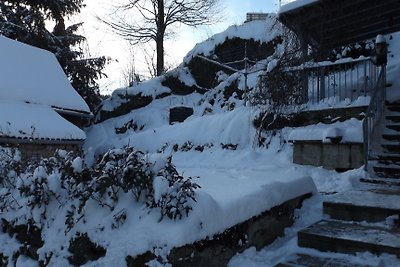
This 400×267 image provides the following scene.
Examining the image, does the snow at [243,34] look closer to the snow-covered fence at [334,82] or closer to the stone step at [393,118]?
the snow-covered fence at [334,82]

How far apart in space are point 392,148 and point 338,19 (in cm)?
379

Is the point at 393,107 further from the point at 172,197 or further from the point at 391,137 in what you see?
A: the point at 172,197

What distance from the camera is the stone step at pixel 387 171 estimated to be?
6.15m

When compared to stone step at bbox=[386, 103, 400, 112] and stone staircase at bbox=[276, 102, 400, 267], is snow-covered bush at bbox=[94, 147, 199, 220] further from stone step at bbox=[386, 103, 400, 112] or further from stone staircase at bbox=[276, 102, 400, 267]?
stone step at bbox=[386, 103, 400, 112]

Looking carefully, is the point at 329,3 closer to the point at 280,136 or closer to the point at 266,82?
the point at 266,82

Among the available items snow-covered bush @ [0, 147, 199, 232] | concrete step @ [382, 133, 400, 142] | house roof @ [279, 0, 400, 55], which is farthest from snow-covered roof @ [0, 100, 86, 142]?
concrete step @ [382, 133, 400, 142]

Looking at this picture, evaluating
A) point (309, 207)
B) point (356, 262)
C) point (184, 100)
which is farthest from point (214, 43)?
point (356, 262)

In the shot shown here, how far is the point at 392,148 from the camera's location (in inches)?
262

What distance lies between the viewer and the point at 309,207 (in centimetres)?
510

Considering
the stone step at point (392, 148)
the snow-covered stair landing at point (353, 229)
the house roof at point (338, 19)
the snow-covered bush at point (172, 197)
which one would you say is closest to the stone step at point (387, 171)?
the stone step at point (392, 148)

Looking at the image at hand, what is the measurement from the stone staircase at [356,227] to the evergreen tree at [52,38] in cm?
1737

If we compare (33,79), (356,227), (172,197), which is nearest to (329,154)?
(356,227)

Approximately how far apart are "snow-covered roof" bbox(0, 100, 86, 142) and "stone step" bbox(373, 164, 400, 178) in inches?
341

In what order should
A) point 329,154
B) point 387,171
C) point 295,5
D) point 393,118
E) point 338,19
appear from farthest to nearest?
point 338,19 → point 295,5 → point 393,118 → point 329,154 → point 387,171
